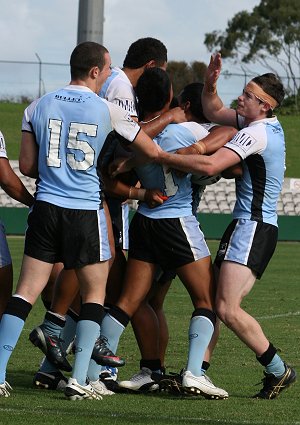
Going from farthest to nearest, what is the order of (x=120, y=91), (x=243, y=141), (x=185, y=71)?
(x=185, y=71) < (x=120, y=91) < (x=243, y=141)

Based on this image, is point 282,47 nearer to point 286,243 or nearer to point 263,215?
point 286,243

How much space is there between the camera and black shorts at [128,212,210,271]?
7.59m

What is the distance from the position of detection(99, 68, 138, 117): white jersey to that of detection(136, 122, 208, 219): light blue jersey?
0.46 m

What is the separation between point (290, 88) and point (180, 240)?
4586 centimetres

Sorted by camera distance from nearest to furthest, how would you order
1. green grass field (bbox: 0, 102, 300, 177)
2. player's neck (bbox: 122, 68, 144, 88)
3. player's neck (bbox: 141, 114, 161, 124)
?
player's neck (bbox: 141, 114, 161, 124) → player's neck (bbox: 122, 68, 144, 88) → green grass field (bbox: 0, 102, 300, 177)

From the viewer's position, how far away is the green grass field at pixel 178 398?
6664 millimetres

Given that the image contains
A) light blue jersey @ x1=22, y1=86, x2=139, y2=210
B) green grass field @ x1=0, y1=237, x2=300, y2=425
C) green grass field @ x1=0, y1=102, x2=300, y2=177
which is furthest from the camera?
green grass field @ x1=0, y1=102, x2=300, y2=177

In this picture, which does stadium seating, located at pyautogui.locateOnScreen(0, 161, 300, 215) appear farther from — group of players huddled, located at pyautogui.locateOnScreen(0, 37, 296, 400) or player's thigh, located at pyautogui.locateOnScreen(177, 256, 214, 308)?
player's thigh, located at pyautogui.locateOnScreen(177, 256, 214, 308)

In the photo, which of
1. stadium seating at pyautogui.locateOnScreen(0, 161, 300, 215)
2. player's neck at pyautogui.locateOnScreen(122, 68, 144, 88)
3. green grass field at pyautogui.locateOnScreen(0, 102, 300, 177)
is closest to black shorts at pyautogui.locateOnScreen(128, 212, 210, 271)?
player's neck at pyautogui.locateOnScreen(122, 68, 144, 88)

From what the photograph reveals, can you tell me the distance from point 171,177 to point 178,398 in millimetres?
1517

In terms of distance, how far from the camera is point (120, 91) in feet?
26.9

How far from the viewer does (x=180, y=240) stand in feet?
24.9

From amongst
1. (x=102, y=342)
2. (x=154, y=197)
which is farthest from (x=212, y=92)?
(x=102, y=342)

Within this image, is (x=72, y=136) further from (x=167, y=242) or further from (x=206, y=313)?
(x=206, y=313)
